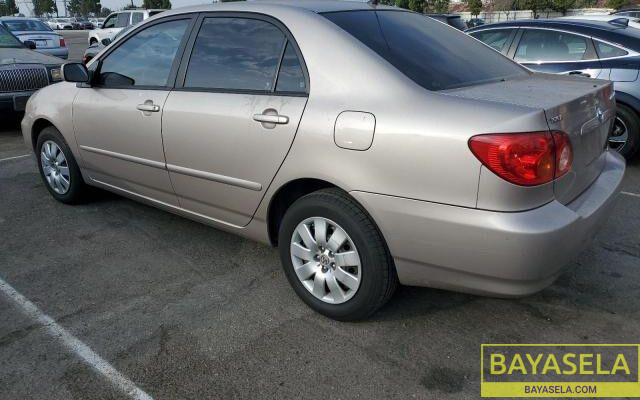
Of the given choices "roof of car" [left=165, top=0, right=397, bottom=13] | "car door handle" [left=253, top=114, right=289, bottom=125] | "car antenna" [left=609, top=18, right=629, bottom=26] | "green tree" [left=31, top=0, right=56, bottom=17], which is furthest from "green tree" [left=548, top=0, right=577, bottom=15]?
"green tree" [left=31, top=0, right=56, bottom=17]

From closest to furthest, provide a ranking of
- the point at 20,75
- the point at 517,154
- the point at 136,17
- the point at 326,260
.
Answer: the point at 517,154 → the point at 326,260 → the point at 20,75 → the point at 136,17

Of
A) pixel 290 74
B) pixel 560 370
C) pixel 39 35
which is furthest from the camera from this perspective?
pixel 39 35

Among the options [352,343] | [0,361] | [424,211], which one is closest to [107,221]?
[0,361]

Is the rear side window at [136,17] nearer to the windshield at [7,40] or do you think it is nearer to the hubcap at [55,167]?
the windshield at [7,40]

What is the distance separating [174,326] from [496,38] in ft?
18.0

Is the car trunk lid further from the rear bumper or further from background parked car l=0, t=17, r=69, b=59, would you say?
background parked car l=0, t=17, r=69, b=59

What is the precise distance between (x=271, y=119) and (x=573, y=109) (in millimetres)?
1487

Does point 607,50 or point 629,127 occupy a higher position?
point 607,50

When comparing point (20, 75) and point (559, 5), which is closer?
point (20, 75)

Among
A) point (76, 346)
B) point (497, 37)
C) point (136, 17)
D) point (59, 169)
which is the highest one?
point (497, 37)

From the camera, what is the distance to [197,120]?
3283 millimetres

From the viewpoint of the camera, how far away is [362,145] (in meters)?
2.54

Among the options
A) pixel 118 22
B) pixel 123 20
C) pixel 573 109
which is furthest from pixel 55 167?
pixel 118 22

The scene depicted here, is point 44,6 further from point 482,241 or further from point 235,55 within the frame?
point 482,241
